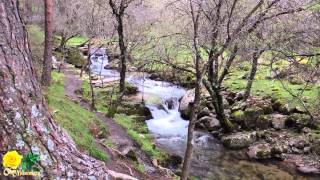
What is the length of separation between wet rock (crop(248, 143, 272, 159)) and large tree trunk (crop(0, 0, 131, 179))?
1287cm

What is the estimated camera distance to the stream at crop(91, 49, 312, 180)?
44.4ft

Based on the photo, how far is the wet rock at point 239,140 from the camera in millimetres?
16234

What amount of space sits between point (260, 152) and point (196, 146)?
2635mm

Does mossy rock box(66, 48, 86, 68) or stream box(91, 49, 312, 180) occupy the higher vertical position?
mossy rock box(66, 48, 86, 68)

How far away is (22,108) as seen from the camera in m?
2.93

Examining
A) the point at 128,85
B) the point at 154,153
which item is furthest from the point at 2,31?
the point at 128,85

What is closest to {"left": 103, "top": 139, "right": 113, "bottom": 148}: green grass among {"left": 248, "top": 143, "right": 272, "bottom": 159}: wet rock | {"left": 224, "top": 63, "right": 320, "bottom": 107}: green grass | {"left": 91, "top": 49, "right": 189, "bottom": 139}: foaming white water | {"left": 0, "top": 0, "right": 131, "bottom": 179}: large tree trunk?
{"left": 91, "top": 49, "right": 189, "bottom": 139}: foaming white water

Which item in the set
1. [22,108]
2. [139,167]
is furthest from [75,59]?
[22,108]

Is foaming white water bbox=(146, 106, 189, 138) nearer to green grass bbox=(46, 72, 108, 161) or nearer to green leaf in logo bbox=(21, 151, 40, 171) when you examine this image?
green grass bbox=(46, 72, 108, 161)

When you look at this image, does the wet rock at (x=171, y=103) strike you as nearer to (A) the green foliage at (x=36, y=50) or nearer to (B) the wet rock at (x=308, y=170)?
(A) the green foliage at (x=36, y=50)

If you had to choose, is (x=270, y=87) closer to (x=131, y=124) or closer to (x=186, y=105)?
(x=186, y=105)

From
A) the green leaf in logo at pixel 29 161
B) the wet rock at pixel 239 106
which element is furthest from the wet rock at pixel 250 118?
the green leaf in logo at pixel 29 161

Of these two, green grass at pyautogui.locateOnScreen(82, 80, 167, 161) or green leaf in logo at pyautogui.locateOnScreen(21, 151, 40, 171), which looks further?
green grass at pyautogui.locateOnScreen(82, 80, 167, 161)

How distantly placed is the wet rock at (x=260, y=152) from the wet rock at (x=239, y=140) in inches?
20.7
